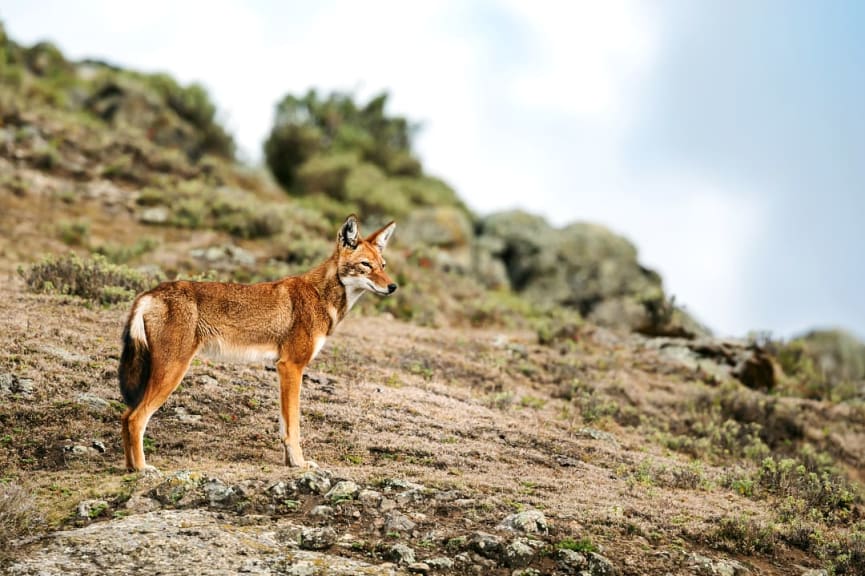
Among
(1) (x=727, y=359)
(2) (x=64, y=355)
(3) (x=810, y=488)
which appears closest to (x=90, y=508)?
(2) (x=64, y=355)

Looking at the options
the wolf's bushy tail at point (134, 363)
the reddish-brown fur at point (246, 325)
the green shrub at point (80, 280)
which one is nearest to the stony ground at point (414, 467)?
the green shrub at point (80, 280)

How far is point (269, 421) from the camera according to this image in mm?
12016

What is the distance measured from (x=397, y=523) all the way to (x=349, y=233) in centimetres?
354

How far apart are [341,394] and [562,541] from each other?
18.8 feet

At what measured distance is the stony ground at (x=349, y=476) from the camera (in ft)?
27.0

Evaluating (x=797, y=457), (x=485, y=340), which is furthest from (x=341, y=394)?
(x=797, y=457)

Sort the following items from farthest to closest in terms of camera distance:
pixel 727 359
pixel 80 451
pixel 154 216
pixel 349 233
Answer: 1. pixel 154 216
2. pixel 727 359
3. pixel 349 233
4. pixel 80 451

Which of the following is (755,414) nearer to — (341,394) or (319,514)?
(341,394)

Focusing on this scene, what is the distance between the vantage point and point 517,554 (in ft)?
27.9

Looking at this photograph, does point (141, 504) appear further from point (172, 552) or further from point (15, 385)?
point (15, 385)

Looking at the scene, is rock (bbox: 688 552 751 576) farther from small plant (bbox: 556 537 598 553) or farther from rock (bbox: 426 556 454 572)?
rock (bbox: 426 556 454 572)

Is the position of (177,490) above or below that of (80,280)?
below

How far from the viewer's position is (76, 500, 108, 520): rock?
27.8 ft

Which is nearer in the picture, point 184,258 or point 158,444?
point 158,444
